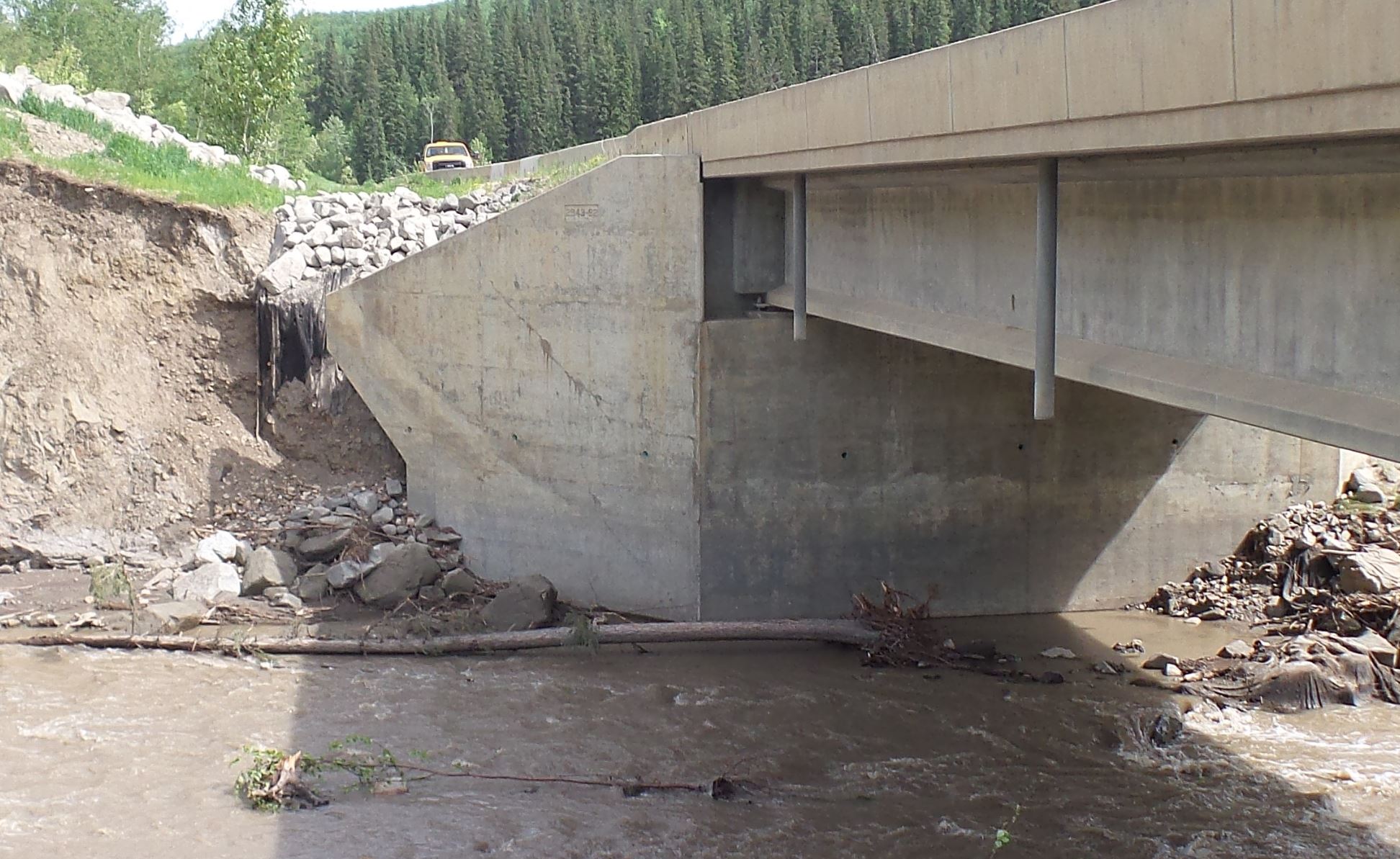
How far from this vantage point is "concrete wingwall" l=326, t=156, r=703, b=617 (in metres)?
14.6

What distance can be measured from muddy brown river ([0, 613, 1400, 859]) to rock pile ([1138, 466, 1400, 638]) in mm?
916

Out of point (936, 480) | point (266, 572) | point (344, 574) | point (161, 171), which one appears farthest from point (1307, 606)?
point (161, 171)

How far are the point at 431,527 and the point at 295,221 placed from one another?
18.2ft

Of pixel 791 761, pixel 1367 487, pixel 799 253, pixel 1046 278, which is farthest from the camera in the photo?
A: pixel 1367 487

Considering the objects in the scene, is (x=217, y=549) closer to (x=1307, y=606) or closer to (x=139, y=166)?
(x=139, y=166)

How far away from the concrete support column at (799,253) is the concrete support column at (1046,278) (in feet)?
14.5

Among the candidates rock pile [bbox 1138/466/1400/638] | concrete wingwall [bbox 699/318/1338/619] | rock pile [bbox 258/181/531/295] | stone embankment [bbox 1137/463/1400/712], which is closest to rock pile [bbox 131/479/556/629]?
concrete wingwall [bbox 699/318/1338/619]

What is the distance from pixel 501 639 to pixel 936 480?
4941 mm

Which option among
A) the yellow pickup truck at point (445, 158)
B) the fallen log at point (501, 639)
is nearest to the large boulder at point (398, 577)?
the fallen log at point (501, 639)

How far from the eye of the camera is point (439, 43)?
7269 cm

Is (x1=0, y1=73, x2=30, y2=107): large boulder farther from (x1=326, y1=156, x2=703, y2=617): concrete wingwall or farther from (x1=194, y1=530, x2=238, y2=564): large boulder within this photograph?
(x1=194, y1=530, x2=238, y2=564): large boulder

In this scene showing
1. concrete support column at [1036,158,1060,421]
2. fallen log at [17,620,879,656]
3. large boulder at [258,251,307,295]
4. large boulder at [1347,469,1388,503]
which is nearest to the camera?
concrete support column at [1036,158,1060,421]

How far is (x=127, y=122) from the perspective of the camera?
952 inches

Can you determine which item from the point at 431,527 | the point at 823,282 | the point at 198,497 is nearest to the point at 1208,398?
the point at 823,282
